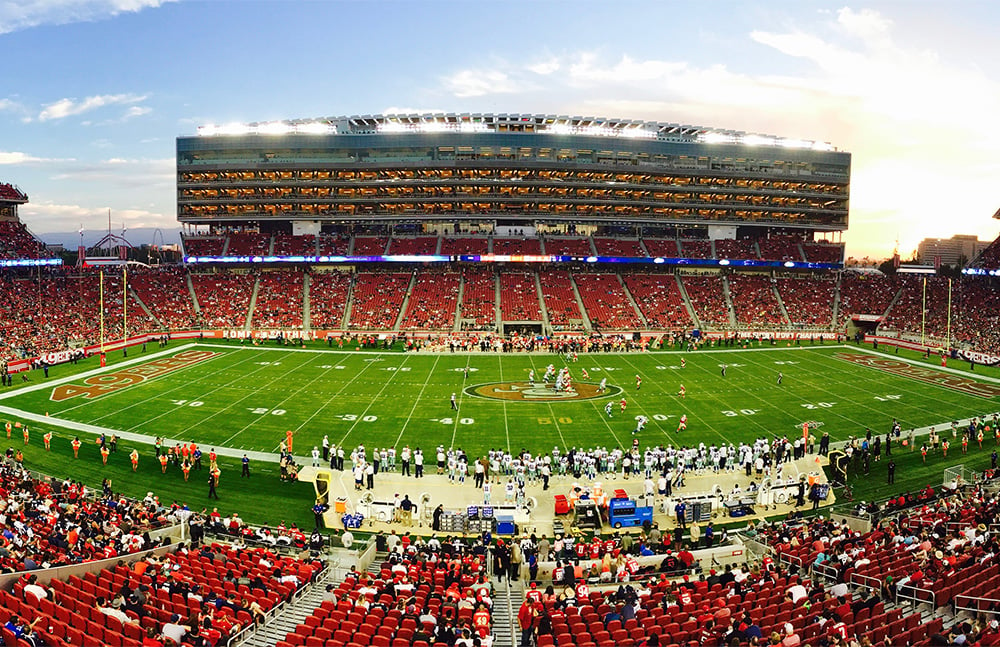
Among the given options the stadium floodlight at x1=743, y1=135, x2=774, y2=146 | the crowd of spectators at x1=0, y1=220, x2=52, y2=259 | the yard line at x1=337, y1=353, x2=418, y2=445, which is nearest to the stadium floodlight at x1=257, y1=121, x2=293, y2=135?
the crowd of spectators at x1=0, y1=220, x2=52, y2=259

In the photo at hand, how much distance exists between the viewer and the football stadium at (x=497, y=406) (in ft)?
42.7

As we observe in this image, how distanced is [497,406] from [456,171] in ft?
162

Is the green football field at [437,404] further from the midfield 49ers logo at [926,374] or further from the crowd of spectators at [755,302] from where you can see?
the crowd of spectators at [755,302]

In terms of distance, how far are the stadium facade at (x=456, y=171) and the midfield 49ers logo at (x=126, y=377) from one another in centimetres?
3393

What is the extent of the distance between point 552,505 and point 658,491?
3724mm

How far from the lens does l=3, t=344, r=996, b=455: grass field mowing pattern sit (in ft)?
98.9

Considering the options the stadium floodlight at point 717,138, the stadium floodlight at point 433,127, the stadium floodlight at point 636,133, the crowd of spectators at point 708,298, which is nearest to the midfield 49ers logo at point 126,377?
the stadium floodlight at point 433,127

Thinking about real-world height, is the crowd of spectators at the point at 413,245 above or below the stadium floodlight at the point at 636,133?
below

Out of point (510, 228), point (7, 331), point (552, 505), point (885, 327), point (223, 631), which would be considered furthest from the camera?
point (510, 228)

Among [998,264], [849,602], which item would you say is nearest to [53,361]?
[849,602]

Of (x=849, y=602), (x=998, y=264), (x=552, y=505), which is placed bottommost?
(x=552, y=505)

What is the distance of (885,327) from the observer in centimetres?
6525

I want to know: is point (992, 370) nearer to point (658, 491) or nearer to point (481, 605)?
point (658, 491)

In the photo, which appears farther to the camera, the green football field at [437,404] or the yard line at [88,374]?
the yard line at [88,374]
